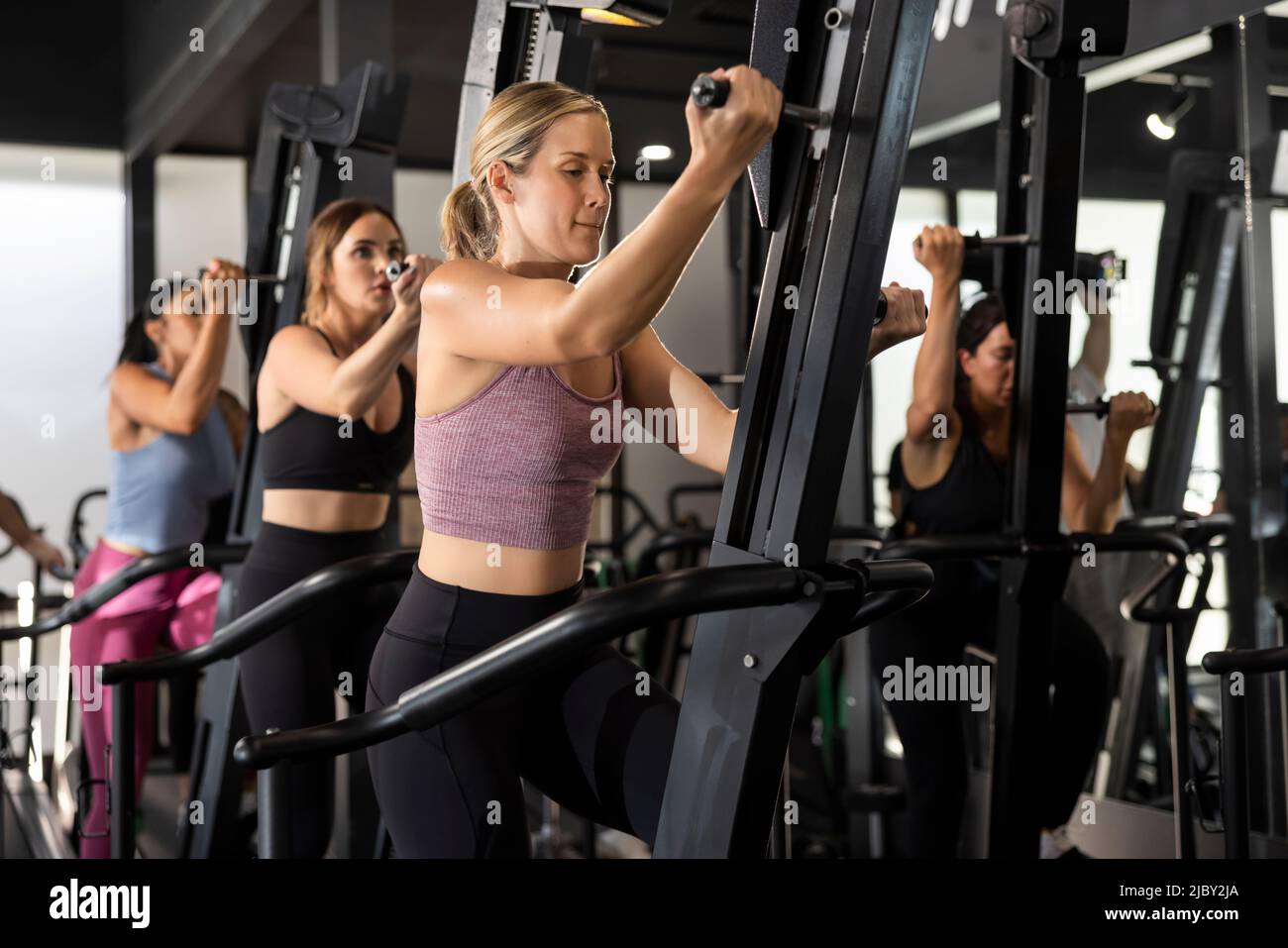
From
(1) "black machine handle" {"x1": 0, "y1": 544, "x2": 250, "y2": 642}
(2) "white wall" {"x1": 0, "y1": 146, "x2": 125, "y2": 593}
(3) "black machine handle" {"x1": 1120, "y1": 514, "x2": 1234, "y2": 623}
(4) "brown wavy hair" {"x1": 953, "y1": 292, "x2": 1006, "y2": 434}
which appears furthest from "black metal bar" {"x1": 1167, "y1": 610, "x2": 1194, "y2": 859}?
(2) "white wall" {"x1": 0, "y1": 146, "x2": 125, "y2": 593}

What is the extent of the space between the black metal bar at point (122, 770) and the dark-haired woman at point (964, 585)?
161cm

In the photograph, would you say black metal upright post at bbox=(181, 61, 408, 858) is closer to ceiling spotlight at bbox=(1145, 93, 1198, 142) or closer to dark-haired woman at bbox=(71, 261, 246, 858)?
dark-haired woman at bbox=(71, 261, 246, 858)

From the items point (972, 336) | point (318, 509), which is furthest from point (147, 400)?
point (972, 336)

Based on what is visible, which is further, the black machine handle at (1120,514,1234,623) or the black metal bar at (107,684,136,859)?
the black machine handle at (1120,514,1234,623)

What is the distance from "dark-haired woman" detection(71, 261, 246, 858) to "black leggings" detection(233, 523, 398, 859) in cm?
82

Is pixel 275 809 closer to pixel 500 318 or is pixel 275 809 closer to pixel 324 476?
pixel 500 318

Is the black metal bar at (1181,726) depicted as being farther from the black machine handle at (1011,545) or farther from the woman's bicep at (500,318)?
the woman's bicep at (500,318)

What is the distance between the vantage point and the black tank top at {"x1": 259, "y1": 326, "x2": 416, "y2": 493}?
9.36 ft

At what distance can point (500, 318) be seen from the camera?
1614mm

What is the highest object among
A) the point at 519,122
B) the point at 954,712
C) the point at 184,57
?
the point at 184,57

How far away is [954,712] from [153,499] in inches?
96.3

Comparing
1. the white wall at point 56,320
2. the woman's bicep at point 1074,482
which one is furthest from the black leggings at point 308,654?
the white wall at point 56,320

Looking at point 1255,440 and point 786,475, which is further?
point 1255,440
